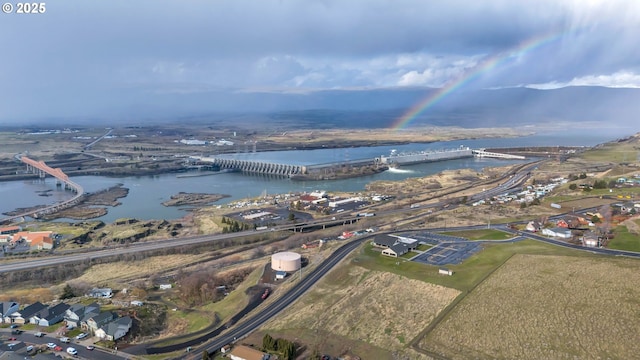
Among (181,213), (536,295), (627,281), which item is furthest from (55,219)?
(627,281)

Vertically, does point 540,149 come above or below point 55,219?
above

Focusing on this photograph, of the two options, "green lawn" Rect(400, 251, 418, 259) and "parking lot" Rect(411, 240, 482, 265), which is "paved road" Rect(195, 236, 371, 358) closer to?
"green lawn" Rect(400, 251, 418, 259)

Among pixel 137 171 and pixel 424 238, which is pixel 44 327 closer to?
pixel 424 238

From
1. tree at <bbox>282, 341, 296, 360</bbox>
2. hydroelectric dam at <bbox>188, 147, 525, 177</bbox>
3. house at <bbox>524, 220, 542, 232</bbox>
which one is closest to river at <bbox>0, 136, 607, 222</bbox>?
hydroelectric dam at <bbox>188, 147, 525, 177</bbox>

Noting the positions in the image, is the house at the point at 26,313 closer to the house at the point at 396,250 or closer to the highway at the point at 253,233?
the highway at the point at 253,233

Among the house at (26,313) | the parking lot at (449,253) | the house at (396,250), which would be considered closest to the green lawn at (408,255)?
the house at (396,250)
